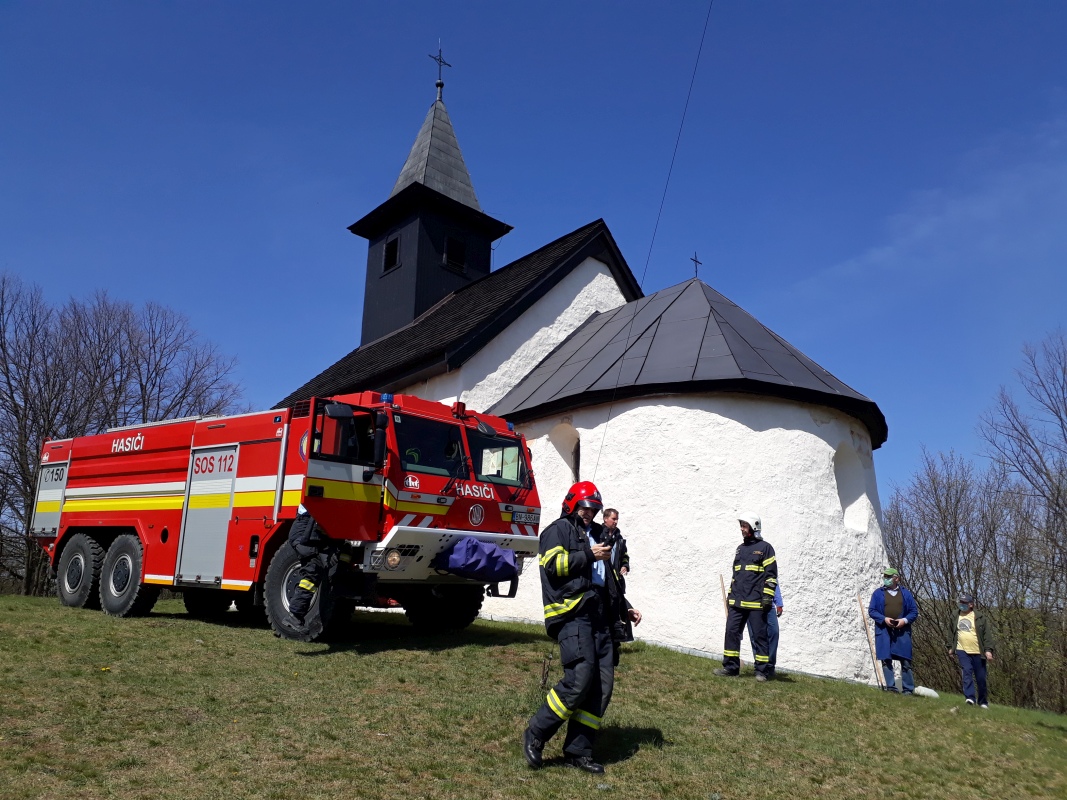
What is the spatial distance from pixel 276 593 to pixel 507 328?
9.47 m

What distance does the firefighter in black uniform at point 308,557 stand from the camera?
8.59m

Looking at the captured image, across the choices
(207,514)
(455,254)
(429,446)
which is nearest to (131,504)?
(207,514)

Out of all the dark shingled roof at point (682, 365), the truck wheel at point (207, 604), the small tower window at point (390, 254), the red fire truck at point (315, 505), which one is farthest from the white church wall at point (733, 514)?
the small tower window at point (390, 254)

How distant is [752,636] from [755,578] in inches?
28.2

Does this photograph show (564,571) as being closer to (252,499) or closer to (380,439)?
(380,439)

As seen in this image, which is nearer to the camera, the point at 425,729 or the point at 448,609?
the point at 425,729

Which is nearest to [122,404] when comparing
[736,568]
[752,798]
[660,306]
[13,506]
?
[13,506]

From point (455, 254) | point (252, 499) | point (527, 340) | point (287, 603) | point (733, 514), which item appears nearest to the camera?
point (287, 603)

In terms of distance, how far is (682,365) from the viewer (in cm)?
1370

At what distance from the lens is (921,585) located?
31469 mm

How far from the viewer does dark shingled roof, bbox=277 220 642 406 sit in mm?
16969

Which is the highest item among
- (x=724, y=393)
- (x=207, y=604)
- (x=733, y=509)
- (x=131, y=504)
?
(x=724, y=393)

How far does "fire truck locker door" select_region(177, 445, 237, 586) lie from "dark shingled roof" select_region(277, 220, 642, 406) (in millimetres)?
6593

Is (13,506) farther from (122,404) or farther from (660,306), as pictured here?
(660,306)
